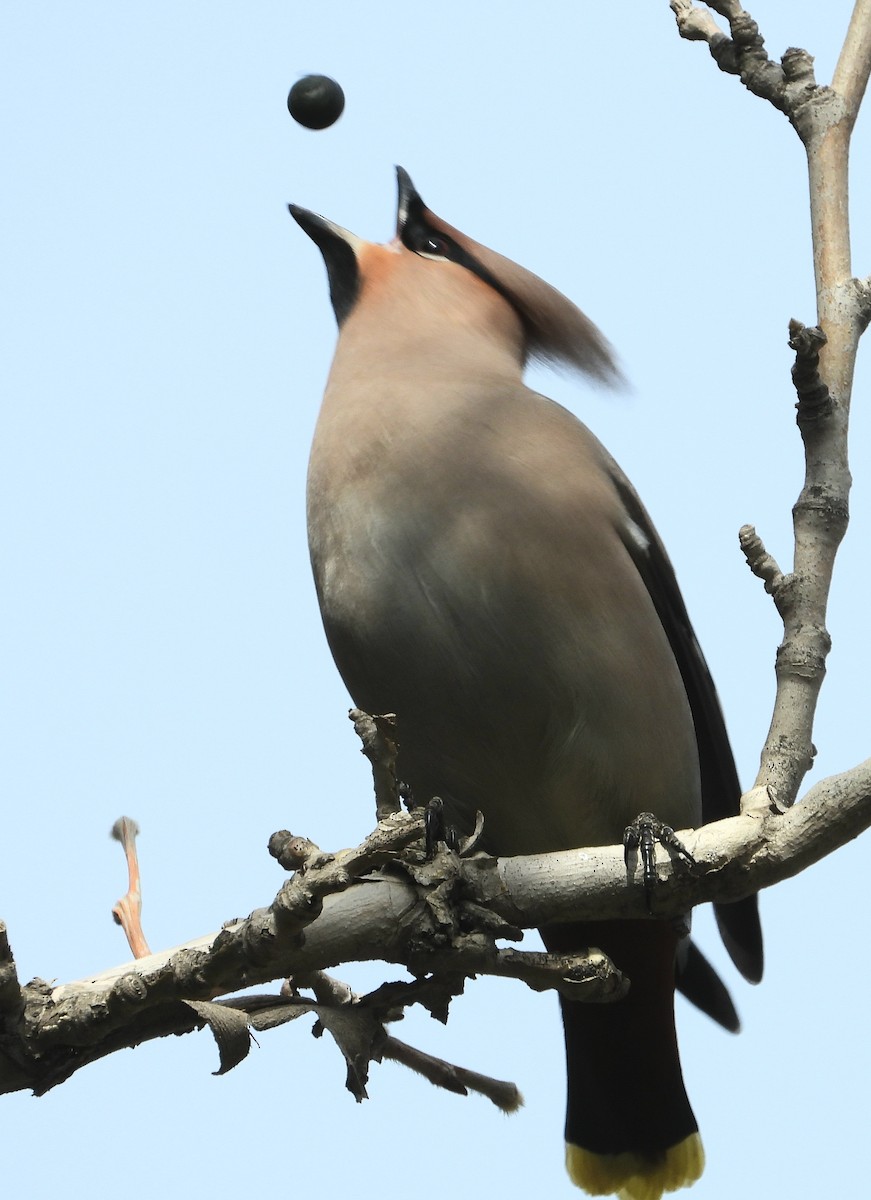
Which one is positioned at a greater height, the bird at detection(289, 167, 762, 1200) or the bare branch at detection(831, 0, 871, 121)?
the bare branch at detection(831, 0, 871, 121)

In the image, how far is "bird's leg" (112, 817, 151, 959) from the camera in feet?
9.02

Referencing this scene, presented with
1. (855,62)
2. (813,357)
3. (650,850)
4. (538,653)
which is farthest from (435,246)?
(650,850)

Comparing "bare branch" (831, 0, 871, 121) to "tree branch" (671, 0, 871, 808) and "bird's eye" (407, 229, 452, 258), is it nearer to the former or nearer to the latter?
"tree branch" (671, 0, 871, 808)

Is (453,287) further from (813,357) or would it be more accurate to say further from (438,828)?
(438,828)

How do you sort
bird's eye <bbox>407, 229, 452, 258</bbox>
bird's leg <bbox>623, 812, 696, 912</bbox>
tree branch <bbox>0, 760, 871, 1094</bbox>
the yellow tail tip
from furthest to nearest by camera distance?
bird's eye <bbox>407, 229, 452, 258</bbox> < the yellow tail tip < bird's leg <bbox>623, 812, 696, 912</bbox> < tree branch <bbox>0, 760, 871, 1094</bbox>

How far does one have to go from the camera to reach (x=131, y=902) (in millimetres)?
2850

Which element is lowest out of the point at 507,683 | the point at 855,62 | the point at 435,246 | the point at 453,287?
the point at 507,683

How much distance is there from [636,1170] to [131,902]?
1.45 m

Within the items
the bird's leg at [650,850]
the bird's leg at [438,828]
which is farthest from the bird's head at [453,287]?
the bird's leg at [650,850]

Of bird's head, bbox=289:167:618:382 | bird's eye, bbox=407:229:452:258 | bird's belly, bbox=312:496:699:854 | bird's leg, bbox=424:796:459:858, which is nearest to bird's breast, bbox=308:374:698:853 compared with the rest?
bird's belly, bbox=312:496:699:854

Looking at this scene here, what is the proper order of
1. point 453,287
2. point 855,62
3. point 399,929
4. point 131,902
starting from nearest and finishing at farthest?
point 399,929
point 131,902
point 855,62
point 453,287

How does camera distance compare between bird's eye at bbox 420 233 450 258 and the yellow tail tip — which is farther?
bird's eye at bbox 420 233 450 258

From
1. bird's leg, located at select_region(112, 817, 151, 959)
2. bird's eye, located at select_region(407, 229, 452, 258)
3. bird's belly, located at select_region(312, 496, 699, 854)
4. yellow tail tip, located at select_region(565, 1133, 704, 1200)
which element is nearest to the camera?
bird's leg, located at select_region(112, 817, 151, 959)

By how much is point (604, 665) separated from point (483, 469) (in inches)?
18.0
